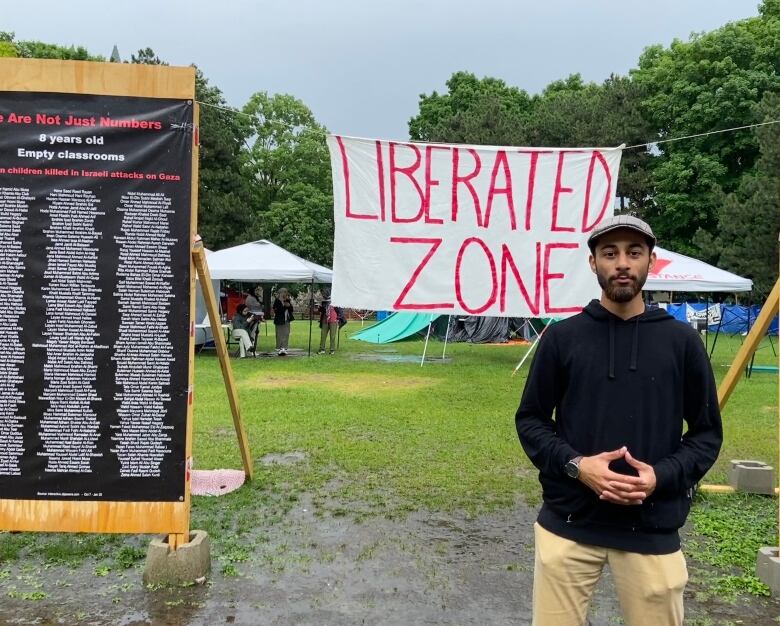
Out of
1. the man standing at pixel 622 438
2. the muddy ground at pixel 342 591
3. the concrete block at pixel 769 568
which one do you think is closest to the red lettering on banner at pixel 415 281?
the muddy ground at pixel 342 591

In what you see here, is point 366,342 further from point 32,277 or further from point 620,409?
point 620,409

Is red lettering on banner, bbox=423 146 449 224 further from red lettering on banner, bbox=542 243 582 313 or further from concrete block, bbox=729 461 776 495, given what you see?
concrete block, bbox=729 461 776 495

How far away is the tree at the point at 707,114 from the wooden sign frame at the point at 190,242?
33.1 m

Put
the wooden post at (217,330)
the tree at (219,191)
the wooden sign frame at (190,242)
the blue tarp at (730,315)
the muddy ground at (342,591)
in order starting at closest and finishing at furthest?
the muddy ground at (342,591) → the wooden sign frame at (190,242) → the wooden post at (217,330) → the blue tarp at (730,315) → the tree at (219,191)

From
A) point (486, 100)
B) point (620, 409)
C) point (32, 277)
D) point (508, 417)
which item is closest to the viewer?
point (620, 409)

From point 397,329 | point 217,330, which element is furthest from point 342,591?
point 397,329

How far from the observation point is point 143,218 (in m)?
3.62

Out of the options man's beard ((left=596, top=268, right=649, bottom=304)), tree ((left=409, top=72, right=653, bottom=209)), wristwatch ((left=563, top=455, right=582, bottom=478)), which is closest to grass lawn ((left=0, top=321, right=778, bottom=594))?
wristwatch ((left=563, top=455, right=582, bottom=478))

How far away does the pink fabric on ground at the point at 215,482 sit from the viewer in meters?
5.31

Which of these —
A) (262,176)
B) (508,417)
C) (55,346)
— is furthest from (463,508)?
(262,176)

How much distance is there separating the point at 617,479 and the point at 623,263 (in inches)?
27.6

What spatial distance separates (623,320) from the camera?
7.16ft

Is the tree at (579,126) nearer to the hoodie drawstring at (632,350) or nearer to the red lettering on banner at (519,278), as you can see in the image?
the red lettering on banner at (519,278)

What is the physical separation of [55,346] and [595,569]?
2.99 meters
